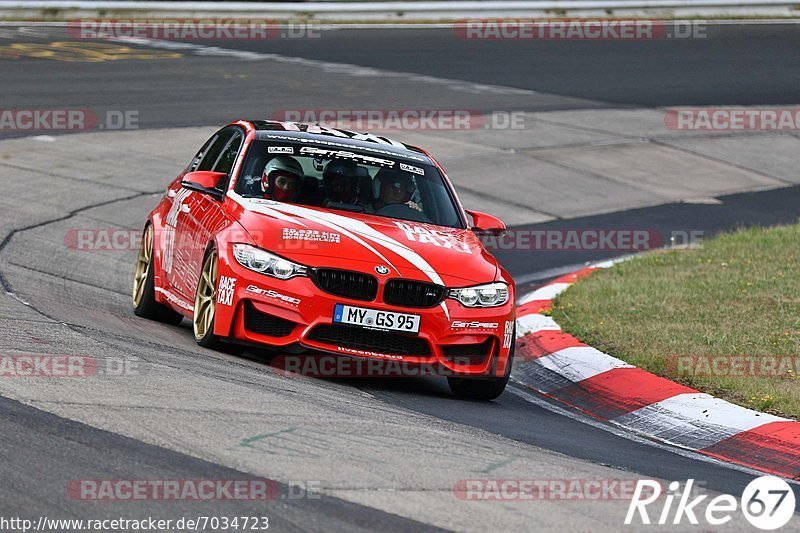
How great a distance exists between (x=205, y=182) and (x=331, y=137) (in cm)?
106

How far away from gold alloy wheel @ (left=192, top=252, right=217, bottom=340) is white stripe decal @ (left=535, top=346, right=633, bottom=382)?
246 cm

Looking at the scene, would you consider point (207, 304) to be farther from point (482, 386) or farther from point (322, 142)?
point (482, 386)

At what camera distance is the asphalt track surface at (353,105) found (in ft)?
17.4

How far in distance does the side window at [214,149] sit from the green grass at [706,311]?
2.87 m

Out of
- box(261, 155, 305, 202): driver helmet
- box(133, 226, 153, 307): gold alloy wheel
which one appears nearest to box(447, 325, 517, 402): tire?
box(261, 155, 305, 202): driver helmet

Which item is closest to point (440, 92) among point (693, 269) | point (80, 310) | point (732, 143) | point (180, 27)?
point (732, 143)

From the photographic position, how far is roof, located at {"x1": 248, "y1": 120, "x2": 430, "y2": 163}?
31.2 ft

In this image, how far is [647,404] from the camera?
327 inches

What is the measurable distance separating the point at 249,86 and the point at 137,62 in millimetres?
2826

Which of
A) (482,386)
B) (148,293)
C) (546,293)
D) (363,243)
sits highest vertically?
(363,243)

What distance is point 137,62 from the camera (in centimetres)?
2412

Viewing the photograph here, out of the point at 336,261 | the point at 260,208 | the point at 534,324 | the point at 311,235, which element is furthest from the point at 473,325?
the point at 534,324

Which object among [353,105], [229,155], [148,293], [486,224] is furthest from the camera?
[353,105]

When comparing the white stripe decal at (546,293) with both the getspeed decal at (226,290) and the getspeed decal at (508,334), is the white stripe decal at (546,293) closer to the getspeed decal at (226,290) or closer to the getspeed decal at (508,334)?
the getspeed decal at (508,334)
